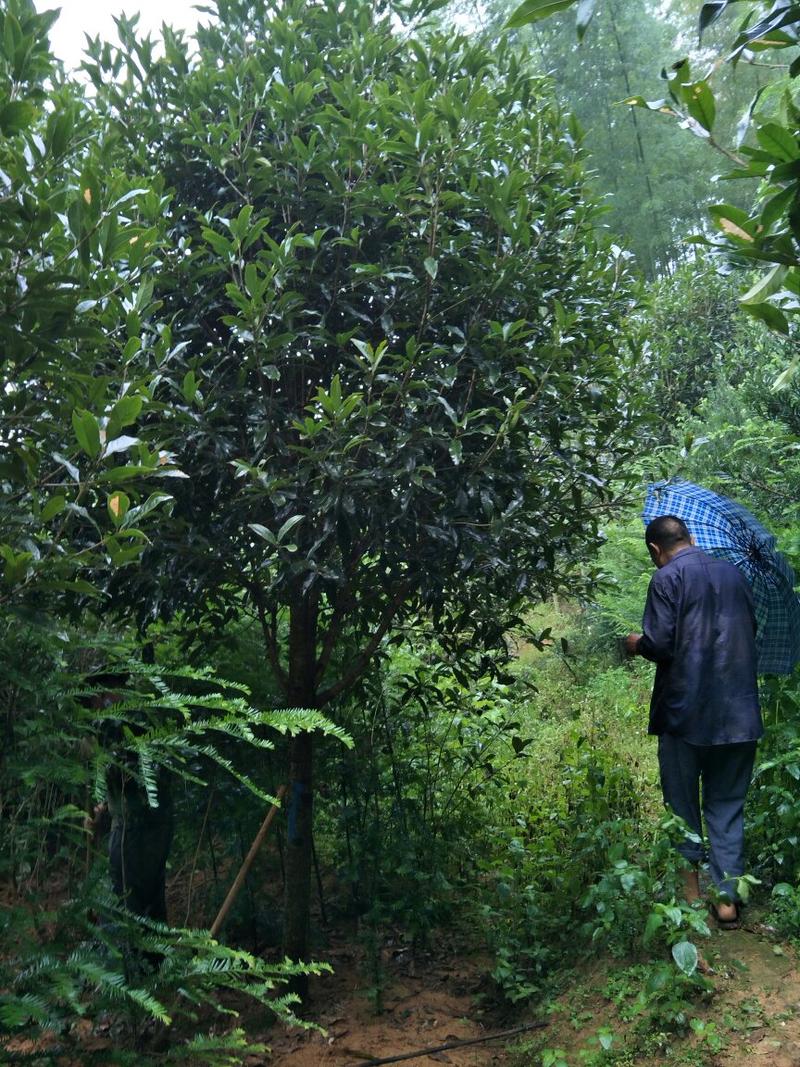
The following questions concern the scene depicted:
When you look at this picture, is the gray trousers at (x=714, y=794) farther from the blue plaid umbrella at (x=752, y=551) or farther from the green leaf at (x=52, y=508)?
the green leaf at (x=52, y=508)

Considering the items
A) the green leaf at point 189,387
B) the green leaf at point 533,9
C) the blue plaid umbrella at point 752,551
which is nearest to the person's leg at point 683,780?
the blue plaid umbrella at point 752,551

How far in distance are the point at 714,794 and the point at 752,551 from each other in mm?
1207

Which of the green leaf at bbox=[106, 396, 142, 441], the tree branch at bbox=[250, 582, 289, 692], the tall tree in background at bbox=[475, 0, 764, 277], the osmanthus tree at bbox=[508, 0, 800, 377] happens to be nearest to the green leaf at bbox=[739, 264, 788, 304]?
the osmanthus tree at bbox=[508, 0, 800, 377]

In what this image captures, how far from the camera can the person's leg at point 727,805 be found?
13.3 ft

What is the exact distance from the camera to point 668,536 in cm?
443

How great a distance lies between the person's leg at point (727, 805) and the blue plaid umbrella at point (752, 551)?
540 mm

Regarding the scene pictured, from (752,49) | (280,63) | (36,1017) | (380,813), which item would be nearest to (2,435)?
(36,1017)

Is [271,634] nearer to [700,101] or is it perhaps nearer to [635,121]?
[700,101]

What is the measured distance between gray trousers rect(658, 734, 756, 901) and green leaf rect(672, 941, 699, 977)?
684 mm

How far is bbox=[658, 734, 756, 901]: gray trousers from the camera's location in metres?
4.06

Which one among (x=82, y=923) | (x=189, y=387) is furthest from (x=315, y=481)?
(x=82, y=923)

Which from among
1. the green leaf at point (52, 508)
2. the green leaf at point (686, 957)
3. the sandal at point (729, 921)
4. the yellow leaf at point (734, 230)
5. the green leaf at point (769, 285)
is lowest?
the sandal at point (729, 921)

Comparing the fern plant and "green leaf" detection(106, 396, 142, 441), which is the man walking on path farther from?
"green leaf" detection(106, 396, 142, 441)

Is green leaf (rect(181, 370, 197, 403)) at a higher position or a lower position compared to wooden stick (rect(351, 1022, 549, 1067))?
higher
